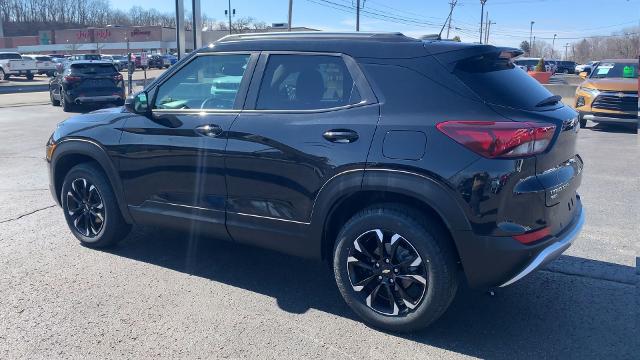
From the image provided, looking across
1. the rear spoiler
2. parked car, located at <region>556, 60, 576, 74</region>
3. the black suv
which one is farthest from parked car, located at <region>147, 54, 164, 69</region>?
the rear spoiler

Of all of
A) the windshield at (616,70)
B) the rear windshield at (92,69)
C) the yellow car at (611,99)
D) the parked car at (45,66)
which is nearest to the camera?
the yellow car at (611,99)

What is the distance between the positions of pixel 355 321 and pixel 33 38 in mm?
118548

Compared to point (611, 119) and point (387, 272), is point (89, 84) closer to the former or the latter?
point (611, 119)

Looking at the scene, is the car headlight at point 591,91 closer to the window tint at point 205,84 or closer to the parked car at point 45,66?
the window tint at point 205,84

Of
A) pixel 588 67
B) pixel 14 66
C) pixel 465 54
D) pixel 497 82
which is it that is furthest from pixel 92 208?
pixel 14 66

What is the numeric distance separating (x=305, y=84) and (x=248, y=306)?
1617 mm

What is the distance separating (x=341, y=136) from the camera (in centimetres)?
342

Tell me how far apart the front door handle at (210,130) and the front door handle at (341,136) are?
0.90 metres

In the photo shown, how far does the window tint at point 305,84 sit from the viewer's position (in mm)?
3600

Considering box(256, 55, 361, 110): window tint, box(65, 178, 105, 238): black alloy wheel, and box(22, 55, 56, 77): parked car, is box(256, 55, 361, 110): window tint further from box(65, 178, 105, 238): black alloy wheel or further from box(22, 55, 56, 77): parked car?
box(22, 55, 56, 77): parked car

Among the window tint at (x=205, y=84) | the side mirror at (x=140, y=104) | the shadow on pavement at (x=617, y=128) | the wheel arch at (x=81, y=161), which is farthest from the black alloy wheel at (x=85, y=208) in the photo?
the shadow on pavement at (x=617, y=128)

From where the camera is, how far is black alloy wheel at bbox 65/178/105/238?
4824mm

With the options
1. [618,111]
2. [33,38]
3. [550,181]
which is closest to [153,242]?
[550,181]

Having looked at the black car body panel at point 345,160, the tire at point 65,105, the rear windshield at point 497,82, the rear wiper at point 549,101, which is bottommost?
the tire at point 65,105
